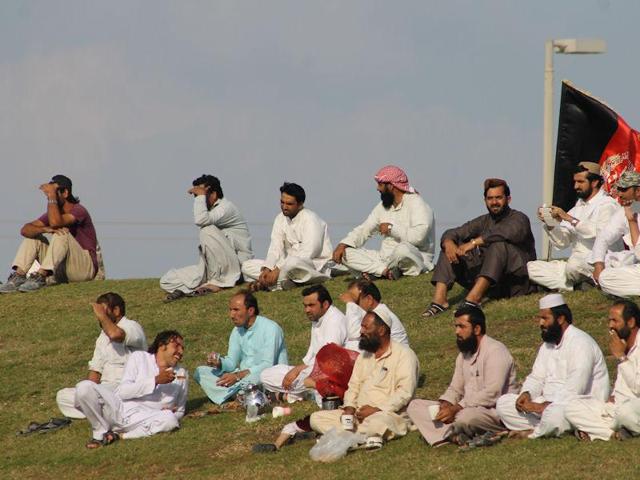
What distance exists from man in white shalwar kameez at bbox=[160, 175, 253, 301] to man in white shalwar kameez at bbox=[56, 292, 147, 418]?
18.5 ft

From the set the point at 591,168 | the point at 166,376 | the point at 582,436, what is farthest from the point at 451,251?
the point at 582,436

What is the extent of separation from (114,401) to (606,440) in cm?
475

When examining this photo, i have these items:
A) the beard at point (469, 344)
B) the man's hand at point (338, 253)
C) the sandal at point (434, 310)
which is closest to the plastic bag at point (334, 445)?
the beard at point (469, 344)

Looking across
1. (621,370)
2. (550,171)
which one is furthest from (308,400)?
(550,171)

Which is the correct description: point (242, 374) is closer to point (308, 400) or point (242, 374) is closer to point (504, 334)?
point (308, 400)

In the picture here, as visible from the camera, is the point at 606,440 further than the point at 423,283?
No

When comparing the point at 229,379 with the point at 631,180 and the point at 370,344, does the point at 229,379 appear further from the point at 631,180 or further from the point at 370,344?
the point at 631,180

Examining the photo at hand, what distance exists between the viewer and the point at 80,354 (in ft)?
61.0

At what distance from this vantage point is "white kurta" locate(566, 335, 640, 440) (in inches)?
464

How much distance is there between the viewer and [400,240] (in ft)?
65.4

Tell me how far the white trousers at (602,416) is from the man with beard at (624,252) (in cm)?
435

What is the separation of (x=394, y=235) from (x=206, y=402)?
502 cm

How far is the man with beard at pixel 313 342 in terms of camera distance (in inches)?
578

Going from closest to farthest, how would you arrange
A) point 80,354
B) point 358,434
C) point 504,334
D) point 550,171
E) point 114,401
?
point 358,434
point 114,401
point 504,334
point 80,354
point 550,171
